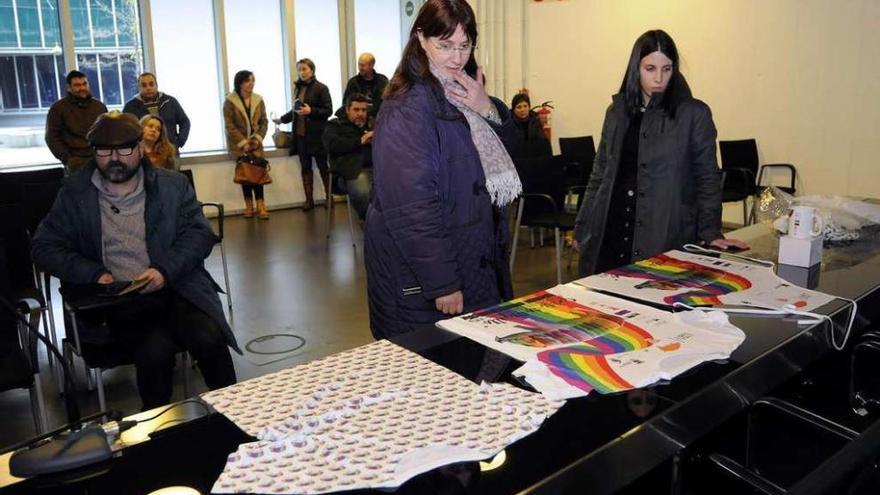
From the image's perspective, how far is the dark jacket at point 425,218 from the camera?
1753 millimetres

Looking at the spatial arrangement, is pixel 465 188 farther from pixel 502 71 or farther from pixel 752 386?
pixel 502 71

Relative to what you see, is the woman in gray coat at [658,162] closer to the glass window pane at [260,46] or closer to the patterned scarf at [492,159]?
the patterned scarf at [492,159]

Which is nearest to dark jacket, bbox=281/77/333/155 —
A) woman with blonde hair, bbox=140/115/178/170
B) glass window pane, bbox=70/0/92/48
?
glass window pane, bbox=70/0/92/48

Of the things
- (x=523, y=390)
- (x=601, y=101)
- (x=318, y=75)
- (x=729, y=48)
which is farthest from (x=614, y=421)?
(x=318, y=75)

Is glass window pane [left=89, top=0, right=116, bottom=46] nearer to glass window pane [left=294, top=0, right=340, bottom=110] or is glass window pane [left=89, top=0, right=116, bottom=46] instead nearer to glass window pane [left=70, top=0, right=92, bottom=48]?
glass window pane [left=70, top=0, right=92, bottom=48]

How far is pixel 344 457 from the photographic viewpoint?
0.98m

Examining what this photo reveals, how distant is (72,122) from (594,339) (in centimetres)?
619

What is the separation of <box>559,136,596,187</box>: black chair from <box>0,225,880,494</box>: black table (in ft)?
15.1

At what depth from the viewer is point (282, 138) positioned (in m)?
8.05

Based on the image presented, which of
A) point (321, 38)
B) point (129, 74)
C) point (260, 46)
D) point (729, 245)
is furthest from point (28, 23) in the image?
point (729, 245)

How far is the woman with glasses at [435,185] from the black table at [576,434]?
37cm

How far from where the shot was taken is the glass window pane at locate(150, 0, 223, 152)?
7.47 m

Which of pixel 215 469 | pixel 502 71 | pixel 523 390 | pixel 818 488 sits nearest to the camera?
pixel 818 488

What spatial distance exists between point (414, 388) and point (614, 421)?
0.32 m
